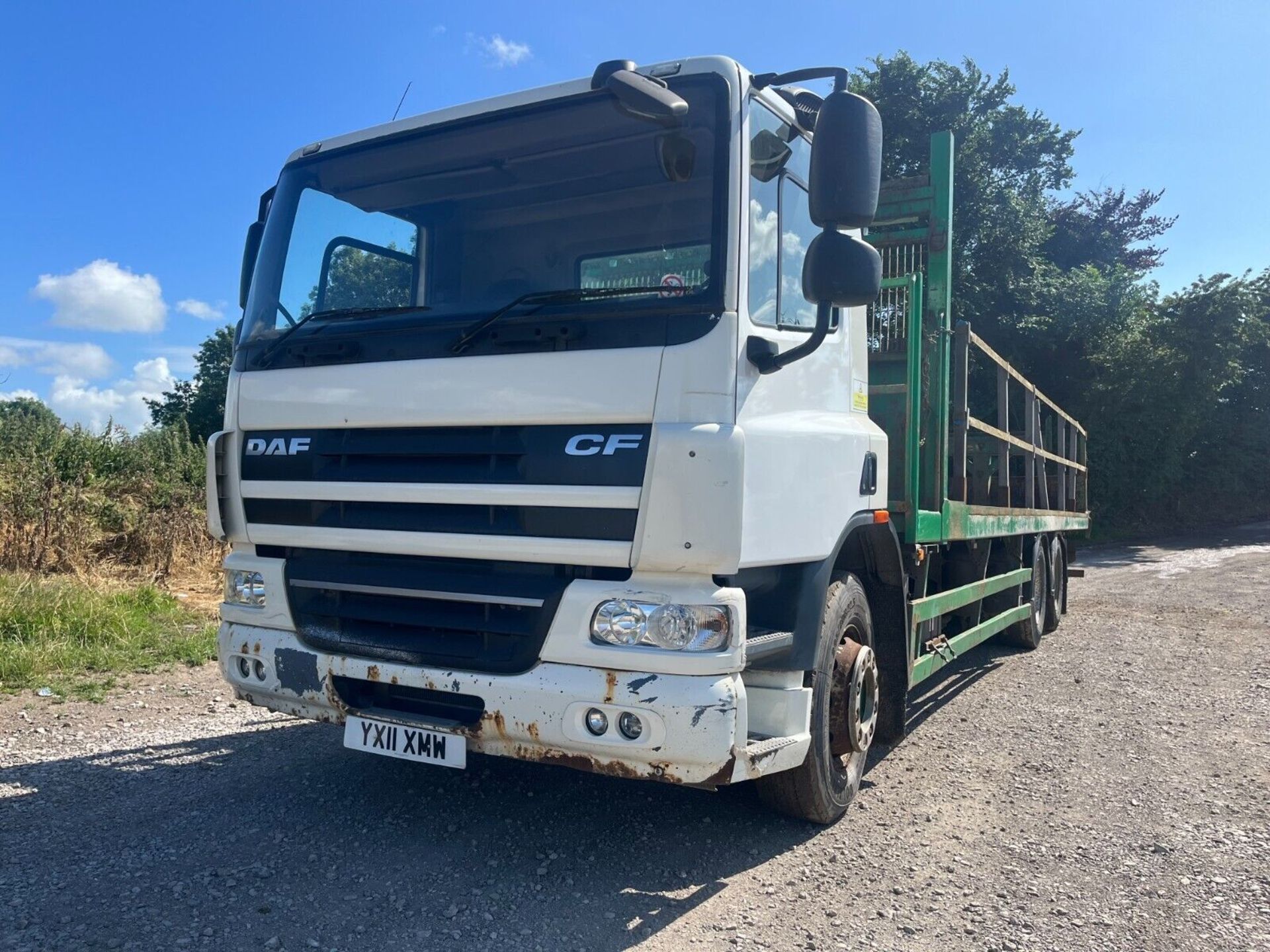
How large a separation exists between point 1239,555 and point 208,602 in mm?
18282

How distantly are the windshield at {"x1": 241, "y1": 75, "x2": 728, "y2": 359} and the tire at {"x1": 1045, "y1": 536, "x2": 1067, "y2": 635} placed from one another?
7.01 metres

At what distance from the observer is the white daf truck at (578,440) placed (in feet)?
9.61

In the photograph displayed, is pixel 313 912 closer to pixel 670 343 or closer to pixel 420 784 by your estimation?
pixel 420 784

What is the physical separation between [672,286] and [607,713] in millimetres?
1380

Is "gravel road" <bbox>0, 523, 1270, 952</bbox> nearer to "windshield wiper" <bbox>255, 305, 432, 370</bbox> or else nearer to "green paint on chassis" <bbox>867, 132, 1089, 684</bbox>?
"green paint on chassis" <bbox>867, 132, 1089, 684</bbox>

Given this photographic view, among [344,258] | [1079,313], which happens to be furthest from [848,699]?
[1079,313]

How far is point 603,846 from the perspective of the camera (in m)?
3.55

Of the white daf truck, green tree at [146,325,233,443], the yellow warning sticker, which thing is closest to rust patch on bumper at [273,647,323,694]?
the white daf truck

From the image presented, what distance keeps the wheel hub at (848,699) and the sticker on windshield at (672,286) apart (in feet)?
5.17

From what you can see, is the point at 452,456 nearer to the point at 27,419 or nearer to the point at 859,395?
the point at 859,395

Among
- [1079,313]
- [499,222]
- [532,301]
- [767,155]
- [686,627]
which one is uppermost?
[1079,313]

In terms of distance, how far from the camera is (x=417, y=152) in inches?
146

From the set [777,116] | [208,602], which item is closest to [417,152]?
[777,116]

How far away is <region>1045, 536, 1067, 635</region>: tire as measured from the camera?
9055 millimetres
